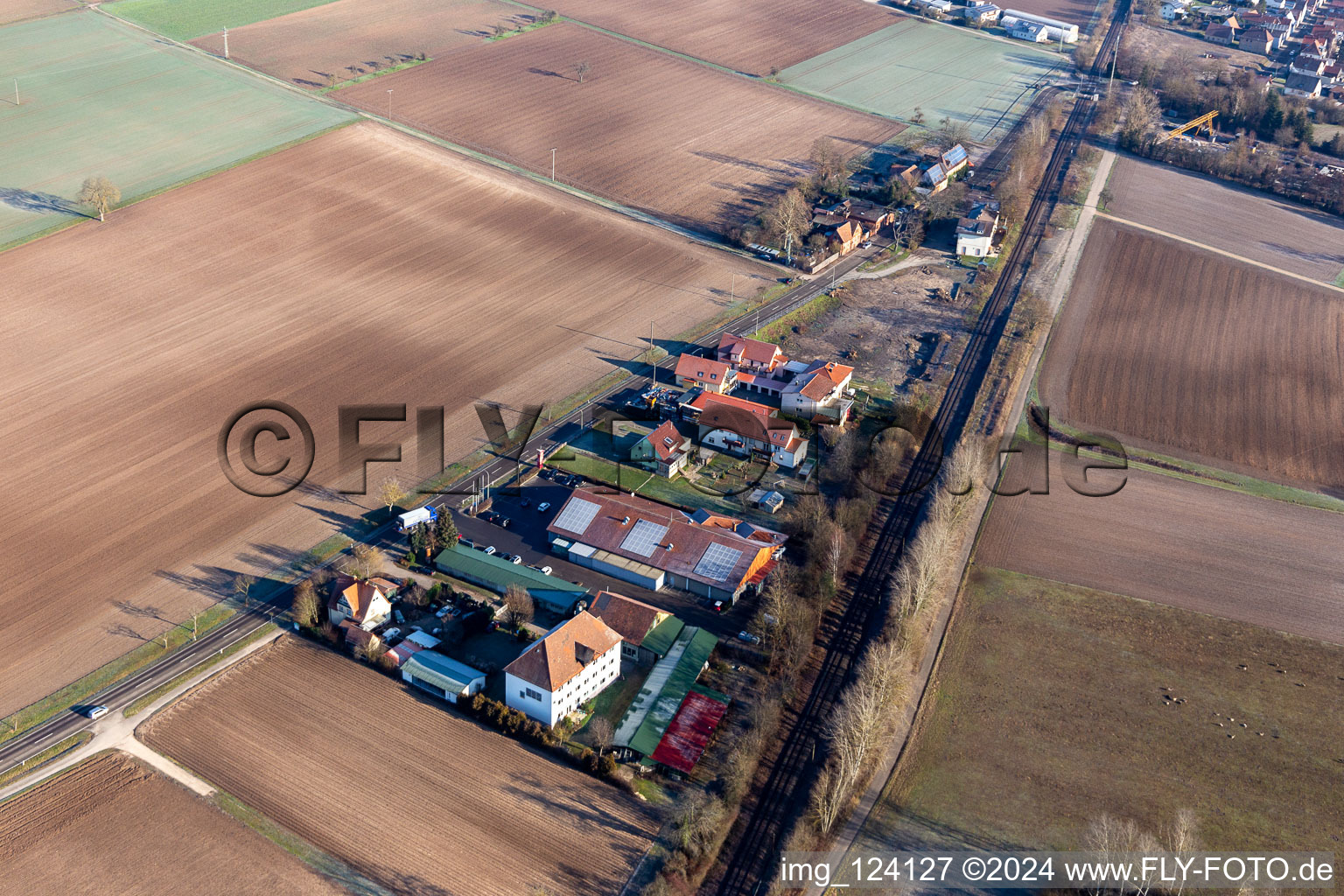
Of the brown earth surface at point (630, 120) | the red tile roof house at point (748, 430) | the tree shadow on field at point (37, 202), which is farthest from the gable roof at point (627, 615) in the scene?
the tree shadow on field at point (37, 202)

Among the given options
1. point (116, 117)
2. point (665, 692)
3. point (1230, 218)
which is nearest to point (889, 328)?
point (665, 692)

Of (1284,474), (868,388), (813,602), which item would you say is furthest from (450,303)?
(1284,474)

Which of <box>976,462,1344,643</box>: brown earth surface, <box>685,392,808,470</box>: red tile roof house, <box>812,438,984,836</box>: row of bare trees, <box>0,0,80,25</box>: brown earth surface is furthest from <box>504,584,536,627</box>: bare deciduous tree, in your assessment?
<box>0,0,80,25</box>: brown earth surface

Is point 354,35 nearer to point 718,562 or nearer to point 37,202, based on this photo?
point 37,202

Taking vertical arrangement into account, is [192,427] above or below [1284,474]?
below

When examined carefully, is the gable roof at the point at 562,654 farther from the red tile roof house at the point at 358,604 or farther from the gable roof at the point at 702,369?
the gable roof at the point at 702,369

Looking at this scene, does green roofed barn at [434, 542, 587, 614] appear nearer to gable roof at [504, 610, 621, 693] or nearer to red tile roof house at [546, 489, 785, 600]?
red tile roof house at [546, 489, 785, 600]

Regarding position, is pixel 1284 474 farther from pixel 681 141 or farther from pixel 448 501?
pixel 681 141
